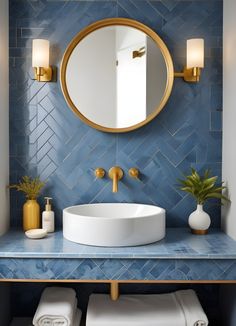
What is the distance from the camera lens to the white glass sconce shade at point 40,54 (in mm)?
2264

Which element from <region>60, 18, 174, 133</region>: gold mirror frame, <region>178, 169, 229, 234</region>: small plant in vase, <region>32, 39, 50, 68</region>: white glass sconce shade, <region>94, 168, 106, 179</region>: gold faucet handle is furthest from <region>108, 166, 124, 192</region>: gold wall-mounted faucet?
<region>32, 39, 50, 68</region>: white glass sconce shade

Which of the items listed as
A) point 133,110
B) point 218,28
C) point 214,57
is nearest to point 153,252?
point 133,110

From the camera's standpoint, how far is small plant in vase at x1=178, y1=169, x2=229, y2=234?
7.27ft

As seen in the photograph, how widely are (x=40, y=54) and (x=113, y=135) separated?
669 mm

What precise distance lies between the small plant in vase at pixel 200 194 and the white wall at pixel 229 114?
0.28 ft

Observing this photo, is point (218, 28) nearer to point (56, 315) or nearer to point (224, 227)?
point (224, 227)

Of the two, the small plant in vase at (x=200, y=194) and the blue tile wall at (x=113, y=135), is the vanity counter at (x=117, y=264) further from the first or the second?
the blue tile wall at (x=113, y=135)

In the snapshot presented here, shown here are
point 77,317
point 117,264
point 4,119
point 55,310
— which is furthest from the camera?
point 4,119

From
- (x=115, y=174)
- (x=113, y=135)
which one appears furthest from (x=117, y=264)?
(x=113, y=135)

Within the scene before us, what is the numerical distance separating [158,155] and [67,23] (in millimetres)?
1025

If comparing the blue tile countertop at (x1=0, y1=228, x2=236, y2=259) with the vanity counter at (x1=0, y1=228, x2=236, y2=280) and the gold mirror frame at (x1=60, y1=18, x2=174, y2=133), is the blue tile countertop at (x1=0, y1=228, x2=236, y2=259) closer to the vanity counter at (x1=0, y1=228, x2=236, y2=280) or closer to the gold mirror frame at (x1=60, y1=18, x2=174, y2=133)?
the vanity counter at (x1=0, y1=228, x2=236, y2=280)

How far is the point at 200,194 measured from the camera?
7.41ft

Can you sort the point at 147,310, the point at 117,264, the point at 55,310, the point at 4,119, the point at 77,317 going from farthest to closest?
the point at 4,119
the point at 77,317
the point at 147,310
the point at 55,310
the point at 117,264

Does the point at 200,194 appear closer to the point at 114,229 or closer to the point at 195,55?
the point at 114,229
